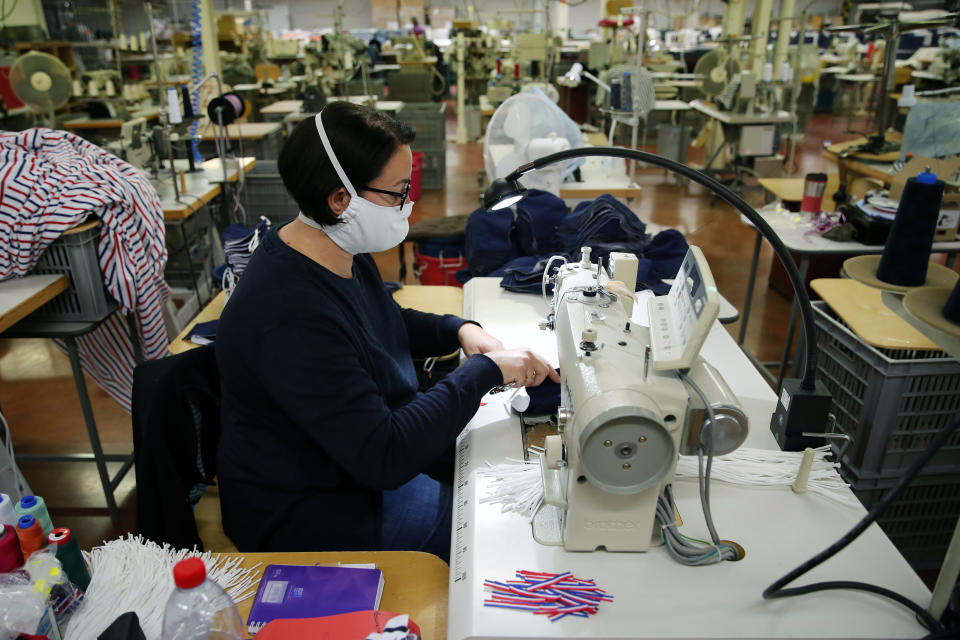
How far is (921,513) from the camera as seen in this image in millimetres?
1803

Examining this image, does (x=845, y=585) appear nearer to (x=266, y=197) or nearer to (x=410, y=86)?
(x=266, y=197)

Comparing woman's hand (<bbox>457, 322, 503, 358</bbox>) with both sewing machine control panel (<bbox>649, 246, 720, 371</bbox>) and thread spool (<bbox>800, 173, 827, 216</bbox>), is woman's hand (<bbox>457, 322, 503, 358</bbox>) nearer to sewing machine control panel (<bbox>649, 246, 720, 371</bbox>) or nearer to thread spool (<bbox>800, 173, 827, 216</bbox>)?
sewing machine control panel (<bbox>649, 246, 720, 371</bbox>)

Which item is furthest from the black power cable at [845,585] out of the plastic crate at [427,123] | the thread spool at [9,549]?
the plastic crate at [427,123]

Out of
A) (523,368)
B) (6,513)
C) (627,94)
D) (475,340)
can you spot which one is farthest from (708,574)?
(627,94)

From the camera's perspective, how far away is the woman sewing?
1023 millimetres

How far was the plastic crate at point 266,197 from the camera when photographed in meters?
3.79

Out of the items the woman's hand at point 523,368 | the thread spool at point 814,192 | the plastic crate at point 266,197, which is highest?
the thread spool at point 814,192

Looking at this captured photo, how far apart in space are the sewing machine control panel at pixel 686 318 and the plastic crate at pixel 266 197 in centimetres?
324

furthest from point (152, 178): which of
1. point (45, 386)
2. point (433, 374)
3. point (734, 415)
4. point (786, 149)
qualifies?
point (786, 149)

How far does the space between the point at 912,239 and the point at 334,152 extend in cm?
89

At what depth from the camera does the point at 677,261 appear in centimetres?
200

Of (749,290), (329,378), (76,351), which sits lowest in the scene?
(749,290)

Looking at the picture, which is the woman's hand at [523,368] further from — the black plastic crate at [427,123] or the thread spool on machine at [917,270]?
the black plastic crate at [427,123]

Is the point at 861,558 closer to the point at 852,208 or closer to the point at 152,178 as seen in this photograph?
the point at 852,208
